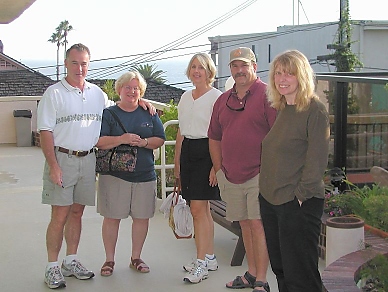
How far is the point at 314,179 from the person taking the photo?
3219 millimetres

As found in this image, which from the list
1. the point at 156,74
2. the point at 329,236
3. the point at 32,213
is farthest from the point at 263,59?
the point at 329,236

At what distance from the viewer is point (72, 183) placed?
14.7ft

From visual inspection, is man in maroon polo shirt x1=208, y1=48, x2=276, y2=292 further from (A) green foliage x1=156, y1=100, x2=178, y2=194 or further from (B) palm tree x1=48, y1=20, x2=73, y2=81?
(B) palm tree x1=48, y1=20, x2=73, y2=81

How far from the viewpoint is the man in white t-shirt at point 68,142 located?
4363 mm

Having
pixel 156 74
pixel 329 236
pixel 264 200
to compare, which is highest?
pixel 156 74

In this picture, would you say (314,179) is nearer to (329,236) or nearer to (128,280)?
(329,236)

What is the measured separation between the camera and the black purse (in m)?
4.65

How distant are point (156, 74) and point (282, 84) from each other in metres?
50.8

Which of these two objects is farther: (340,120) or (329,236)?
(340,120)

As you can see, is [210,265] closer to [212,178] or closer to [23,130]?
[212,178]

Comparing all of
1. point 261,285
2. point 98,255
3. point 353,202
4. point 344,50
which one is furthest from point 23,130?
point 344,50

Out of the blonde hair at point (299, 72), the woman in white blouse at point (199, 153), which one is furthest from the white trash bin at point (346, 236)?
the woman in white blouse at point (199, 153)

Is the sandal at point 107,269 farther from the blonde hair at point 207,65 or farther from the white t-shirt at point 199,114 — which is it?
the blonde hair at point 207,65

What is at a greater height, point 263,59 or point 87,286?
point 263,59
